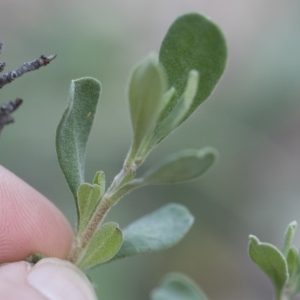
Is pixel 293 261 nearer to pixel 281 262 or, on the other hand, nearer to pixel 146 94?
pixel 281 262

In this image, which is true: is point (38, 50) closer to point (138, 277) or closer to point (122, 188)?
point (138, 277)

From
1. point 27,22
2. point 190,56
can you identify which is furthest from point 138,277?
point 190,56

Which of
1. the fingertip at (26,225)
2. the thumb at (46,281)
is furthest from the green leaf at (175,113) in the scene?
the fingertip at (26,225)

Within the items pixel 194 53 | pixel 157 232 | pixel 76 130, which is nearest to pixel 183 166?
pixel 194 53

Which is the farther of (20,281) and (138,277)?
(138,277)

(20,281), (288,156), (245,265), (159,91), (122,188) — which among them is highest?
(159,91)

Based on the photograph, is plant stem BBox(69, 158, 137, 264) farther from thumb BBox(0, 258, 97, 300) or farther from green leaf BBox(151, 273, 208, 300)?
green leaf BBox(151, 273, 208, 300)

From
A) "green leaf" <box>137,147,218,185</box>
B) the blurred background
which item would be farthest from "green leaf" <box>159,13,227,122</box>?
the blurred background
